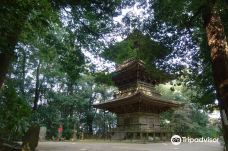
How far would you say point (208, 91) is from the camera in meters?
14.6

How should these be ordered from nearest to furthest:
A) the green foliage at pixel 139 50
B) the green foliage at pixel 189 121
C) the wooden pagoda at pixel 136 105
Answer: the green foliage at pixel 139 50
the wooden pagoda at pixel 136 105
the green foliage at pixel 189 121

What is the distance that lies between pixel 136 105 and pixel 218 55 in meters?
21.3

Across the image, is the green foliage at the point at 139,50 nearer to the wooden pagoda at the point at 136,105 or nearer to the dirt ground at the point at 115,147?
the dirt ground at the point at 115,147

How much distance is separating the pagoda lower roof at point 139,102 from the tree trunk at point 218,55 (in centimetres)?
1807

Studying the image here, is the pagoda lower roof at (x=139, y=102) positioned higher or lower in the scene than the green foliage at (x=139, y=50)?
lower

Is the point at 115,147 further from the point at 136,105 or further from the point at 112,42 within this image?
the point at 136,105

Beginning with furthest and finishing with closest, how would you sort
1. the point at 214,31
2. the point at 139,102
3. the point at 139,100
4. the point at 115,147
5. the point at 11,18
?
1. the point at 139,102
2. the point at 139,100
3. the point at 115,147
4. the point at 214,31
5. the point at 11,18

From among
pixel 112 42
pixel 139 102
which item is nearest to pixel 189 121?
pixel 139 102

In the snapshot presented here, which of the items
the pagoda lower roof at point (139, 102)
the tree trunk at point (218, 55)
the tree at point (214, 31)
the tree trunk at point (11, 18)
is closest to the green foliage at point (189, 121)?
the pagoda lower roof at point (139, 102)

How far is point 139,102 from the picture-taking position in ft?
90.8

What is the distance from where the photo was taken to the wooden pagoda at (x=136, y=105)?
27359 mm

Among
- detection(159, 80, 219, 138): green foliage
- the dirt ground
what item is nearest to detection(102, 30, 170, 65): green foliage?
the dirt ground

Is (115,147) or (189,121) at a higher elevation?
(189,121)

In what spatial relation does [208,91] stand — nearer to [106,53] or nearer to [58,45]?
[106,53]
